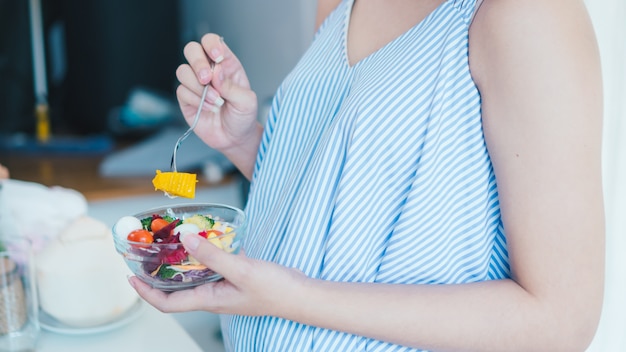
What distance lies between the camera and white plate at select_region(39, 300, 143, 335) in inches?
36.5

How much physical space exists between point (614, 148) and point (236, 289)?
2.12 ft

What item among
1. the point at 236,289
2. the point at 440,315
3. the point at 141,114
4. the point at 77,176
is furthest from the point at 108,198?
the point at 440,315

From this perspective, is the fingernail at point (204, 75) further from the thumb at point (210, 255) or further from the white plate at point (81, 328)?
the white plate at point (81, 328)

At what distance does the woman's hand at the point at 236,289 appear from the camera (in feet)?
2.00

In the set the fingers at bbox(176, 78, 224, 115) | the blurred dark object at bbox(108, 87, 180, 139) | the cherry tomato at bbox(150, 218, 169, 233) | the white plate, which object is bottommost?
the white plate

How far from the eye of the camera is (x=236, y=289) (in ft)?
2.11

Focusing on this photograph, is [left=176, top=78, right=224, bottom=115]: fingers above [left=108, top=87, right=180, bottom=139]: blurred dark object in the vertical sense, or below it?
above

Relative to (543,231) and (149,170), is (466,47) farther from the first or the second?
(149,170)

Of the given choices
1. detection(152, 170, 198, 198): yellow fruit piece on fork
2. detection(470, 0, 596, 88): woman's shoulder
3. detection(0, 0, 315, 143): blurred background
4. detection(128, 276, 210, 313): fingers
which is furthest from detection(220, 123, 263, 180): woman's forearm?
detection(0, 0, 315, 143): blurred background

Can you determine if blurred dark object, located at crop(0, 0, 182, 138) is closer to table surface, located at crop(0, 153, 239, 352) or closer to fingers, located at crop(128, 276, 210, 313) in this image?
table surface, located at crop(0, 153, 239, 352)

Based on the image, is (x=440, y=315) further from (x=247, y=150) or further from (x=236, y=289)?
(x=247, y=150)

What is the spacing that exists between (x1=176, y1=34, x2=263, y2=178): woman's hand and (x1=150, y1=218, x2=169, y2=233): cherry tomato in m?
0.21

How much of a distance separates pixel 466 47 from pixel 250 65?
4.84 ft

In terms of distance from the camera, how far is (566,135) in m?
0.56
